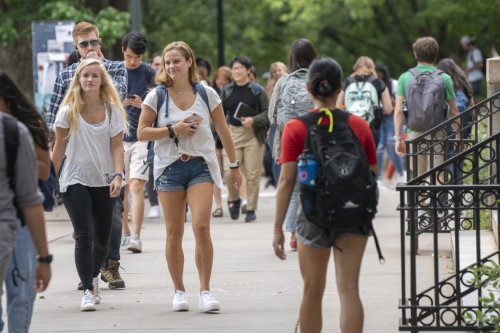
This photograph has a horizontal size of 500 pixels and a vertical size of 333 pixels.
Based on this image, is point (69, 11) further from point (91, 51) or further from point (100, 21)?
point (91, 51)

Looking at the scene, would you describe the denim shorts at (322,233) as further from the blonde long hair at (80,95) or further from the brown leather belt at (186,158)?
the blonde long hair at (80,95)

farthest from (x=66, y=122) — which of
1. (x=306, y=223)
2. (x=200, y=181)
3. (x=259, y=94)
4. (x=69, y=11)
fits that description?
(x=69, y=11)

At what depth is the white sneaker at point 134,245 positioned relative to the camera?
12281mm

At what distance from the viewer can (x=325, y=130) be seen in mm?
6523

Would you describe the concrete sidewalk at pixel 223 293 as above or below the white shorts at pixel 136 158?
below

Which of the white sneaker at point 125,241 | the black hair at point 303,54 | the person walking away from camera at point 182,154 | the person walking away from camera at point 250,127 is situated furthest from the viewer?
the person walking away from camera at point 250,127

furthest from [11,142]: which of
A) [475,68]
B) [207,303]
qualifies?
[475,68]

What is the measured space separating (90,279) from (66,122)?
1.07 meters

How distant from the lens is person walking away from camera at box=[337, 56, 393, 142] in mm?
15969

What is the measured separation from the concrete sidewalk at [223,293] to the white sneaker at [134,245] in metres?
0.09

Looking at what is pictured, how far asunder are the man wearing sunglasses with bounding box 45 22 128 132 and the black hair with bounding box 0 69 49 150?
10.5 feet

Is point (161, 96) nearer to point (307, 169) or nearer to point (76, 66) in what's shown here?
point (76, 66)

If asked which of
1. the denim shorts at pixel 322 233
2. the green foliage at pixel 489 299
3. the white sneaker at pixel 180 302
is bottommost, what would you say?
the white sneaker at pixel 180 302

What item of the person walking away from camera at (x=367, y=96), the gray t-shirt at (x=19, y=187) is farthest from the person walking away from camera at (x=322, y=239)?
the person walking away from camera at (x=367, y=96)
